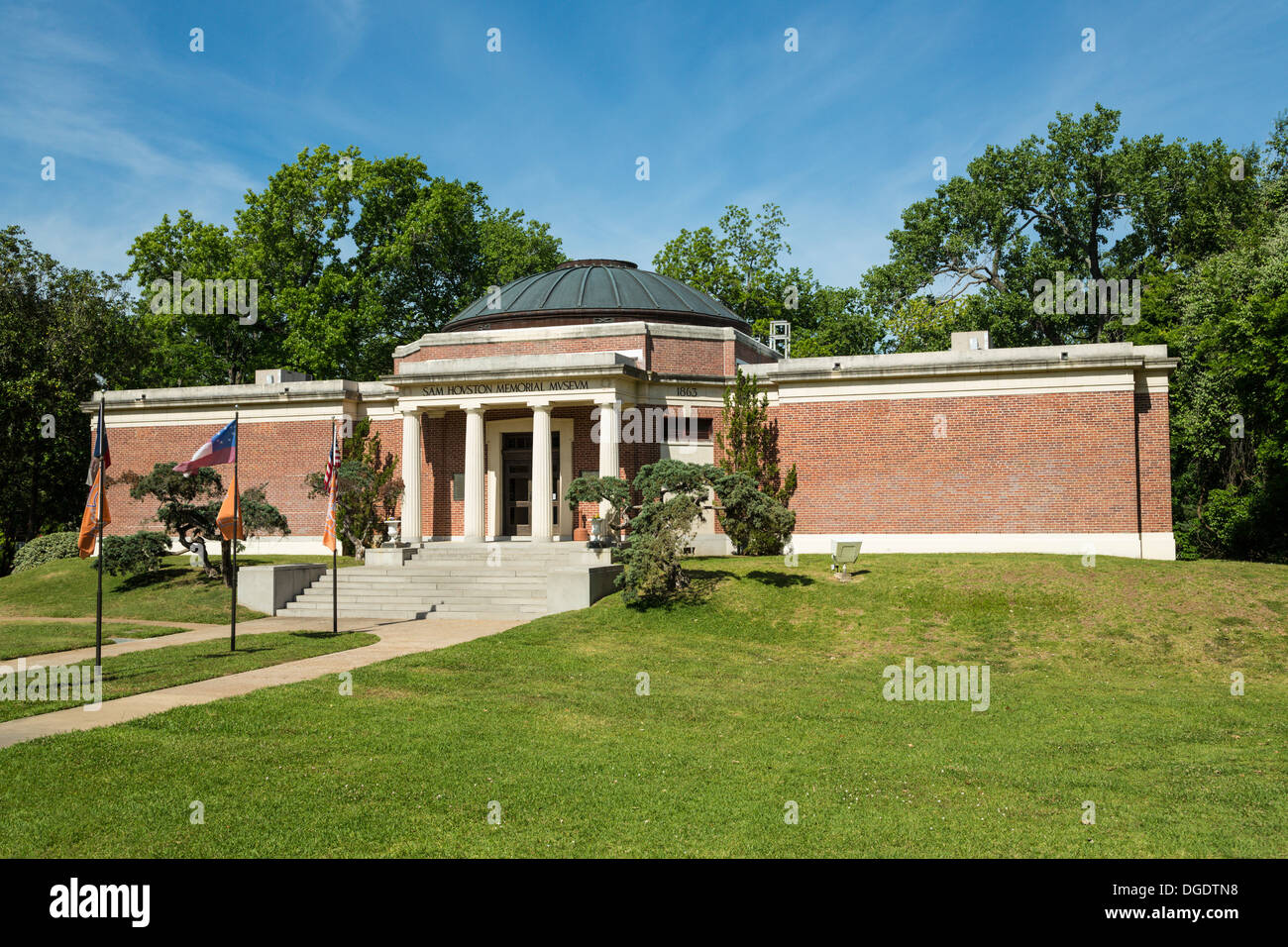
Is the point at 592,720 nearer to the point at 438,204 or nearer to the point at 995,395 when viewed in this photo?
the point at 995,395

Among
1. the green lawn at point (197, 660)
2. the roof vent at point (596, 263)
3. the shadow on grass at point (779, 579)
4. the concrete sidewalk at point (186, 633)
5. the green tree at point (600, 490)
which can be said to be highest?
the roof vent at point (596, 263)

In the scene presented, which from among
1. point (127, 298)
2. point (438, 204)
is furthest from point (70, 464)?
point (438, 204)

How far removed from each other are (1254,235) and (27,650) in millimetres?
43489

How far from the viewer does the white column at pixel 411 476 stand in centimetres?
3036

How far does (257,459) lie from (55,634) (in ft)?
52.7

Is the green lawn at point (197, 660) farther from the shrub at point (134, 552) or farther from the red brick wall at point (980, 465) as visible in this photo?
the red brick wall at point (980, 465)

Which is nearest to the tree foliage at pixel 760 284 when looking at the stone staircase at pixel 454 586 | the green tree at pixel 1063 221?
the green tree at pixel 1063 221

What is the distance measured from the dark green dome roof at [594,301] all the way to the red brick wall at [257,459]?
22.4 feet

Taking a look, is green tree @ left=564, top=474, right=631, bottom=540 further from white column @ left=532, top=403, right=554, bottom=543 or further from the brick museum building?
the brick museum building

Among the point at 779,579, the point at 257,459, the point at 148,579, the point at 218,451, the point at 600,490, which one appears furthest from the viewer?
the point at 257,459

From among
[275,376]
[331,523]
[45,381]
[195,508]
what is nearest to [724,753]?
[331,523]

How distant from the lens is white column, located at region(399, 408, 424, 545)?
30.4 meters

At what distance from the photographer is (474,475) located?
29.9m

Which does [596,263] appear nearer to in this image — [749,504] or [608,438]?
[608,438]
